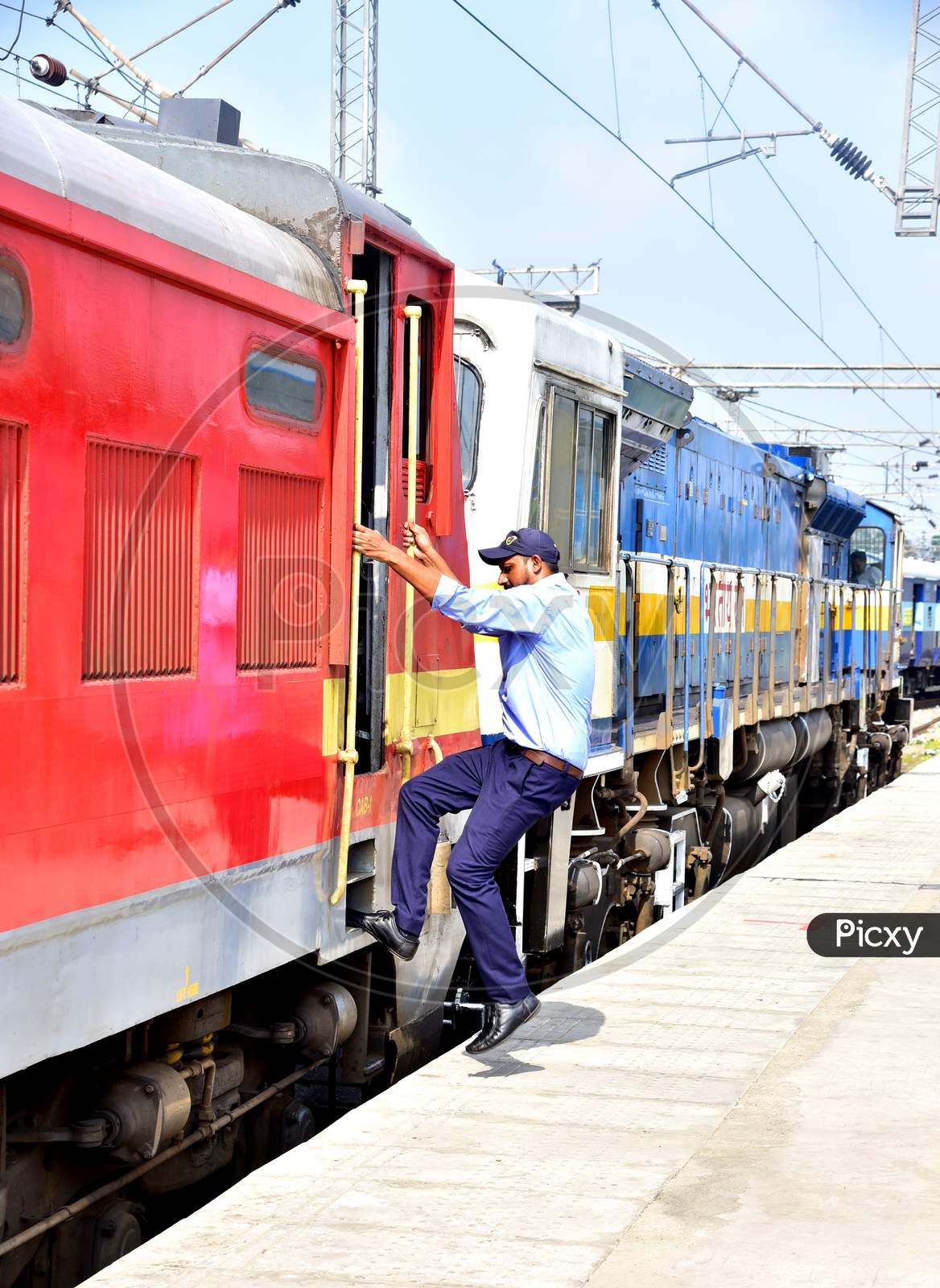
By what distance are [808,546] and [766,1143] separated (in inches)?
506

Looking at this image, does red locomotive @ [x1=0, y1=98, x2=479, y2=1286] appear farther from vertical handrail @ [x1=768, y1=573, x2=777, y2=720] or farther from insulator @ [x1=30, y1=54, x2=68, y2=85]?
vertical handrail @ [x1=768, y1=573, x2=777, y2=720]

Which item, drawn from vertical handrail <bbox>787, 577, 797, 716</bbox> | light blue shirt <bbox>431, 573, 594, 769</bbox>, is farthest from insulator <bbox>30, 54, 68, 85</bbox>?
vertical handrail <bbox>787, 577, 797, 716</bbox>

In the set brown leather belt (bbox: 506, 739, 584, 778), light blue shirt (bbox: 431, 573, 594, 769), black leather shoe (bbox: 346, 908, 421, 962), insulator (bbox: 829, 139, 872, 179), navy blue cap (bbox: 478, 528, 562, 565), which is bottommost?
black leather shoe (bbox: 346, 908, 421, 962)

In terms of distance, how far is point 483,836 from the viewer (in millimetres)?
5219

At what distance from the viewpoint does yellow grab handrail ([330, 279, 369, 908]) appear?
4.92m

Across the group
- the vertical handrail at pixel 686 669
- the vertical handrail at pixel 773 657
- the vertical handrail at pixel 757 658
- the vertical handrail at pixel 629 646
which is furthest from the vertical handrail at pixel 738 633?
the vertical handrail at pixel 629 646

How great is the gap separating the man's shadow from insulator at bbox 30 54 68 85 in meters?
5.66

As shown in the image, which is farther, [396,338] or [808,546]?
[808,546]

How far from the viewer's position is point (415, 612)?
5562mm

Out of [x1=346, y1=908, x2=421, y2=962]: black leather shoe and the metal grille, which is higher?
the metal grille

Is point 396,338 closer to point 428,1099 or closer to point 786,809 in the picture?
point 428,1099

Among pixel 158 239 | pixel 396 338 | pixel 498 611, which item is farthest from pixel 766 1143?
pixel 158 239

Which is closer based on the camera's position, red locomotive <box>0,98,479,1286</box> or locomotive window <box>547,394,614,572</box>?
red locomotive <box>0,98,479,1286</box>

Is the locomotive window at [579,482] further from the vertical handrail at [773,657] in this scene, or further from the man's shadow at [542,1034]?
the vertical handrail at [773,657]
